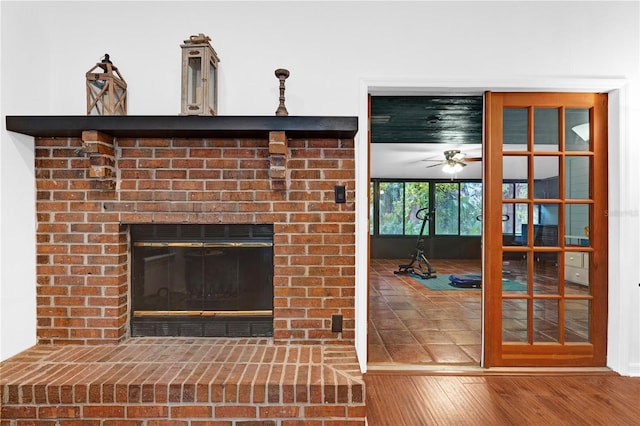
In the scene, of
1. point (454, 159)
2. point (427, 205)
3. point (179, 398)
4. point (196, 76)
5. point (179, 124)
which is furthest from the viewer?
point (427, 205)

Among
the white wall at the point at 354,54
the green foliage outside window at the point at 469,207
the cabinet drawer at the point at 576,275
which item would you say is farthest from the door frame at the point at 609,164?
the green foliage outside window at the point at 469,207

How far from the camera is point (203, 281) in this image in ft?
7.59

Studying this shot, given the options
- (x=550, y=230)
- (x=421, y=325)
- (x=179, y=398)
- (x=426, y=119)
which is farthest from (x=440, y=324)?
(x=179, y=398)

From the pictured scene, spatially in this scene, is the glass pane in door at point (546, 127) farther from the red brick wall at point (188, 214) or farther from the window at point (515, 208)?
the red brick wall at point (188, 214)

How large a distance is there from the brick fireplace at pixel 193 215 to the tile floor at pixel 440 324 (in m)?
0.78

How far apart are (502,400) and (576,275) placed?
40.8 inches

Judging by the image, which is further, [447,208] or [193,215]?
[447,208]

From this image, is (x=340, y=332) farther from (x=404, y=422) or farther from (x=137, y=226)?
(x=137, y=226)

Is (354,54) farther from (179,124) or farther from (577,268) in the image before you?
(577,268)

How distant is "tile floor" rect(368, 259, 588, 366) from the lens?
8.04 feet

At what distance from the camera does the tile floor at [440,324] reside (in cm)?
245

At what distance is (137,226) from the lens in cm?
229

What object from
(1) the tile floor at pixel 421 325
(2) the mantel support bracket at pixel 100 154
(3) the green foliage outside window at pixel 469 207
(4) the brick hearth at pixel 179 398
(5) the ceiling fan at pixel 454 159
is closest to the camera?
(4) the brick hearth at pixel 179 398

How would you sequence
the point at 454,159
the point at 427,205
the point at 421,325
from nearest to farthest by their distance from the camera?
the point at 421,325 → the point at 454,159 → the point at 427,205
